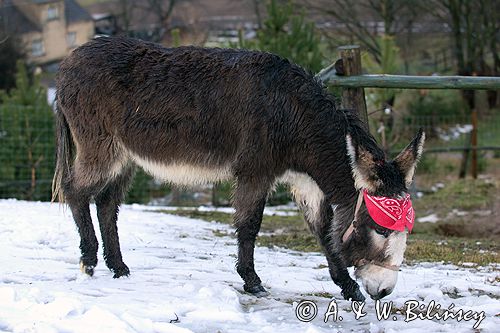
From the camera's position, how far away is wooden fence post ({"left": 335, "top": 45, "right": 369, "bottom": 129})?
262 inches

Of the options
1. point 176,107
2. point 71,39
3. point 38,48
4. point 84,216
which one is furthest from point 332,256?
point 71,39

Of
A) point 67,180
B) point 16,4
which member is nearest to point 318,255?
point 67,180

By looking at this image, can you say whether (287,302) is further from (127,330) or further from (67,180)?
(67,180)

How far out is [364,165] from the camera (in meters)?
4.24

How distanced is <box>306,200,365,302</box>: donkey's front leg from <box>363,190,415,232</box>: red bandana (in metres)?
0.47

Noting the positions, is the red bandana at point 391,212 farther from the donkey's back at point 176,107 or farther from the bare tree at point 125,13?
the bare tree at point 125,13

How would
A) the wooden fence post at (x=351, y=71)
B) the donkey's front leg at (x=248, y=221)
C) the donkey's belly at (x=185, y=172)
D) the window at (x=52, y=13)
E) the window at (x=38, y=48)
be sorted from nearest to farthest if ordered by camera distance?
the donkey's front leg at (x=248, y=221), the donkey's belly at (x=185, y=172), the wooden fence post at (x=351, y=71), the window at (x=38, y=48), the window at (x=52, y=13)

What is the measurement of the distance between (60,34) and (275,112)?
2907 centimetres

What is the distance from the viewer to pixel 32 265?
5.07m

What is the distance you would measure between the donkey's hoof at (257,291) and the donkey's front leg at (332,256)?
0.49 m

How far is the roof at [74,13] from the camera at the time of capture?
3222cm

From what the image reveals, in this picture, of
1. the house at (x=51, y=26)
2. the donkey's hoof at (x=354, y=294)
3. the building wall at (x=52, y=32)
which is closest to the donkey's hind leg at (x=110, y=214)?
the donkey's hoof at (x=354, y=294)

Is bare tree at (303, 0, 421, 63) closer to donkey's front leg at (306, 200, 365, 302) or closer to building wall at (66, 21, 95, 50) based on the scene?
building wall at (66, 21, 95, 50)

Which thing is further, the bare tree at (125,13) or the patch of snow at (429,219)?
the bare tree at (125,13)
